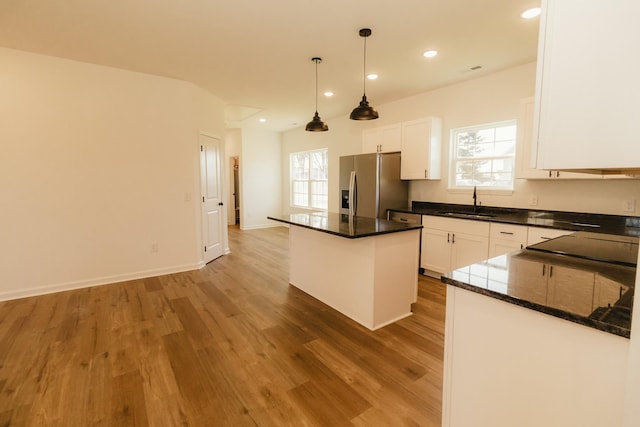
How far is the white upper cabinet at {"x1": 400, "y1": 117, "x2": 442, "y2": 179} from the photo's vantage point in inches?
172

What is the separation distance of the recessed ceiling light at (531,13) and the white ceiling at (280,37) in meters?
0.06

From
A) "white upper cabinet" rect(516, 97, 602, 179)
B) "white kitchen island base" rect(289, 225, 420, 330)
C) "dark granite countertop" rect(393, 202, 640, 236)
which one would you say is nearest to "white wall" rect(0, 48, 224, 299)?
"white kitchen island base" rect(289, 225, 420, 330)

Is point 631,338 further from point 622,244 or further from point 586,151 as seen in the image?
point 622,244

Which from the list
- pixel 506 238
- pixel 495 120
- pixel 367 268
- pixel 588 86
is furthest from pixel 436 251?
pixel 588 86

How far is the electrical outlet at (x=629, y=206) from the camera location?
2.95m

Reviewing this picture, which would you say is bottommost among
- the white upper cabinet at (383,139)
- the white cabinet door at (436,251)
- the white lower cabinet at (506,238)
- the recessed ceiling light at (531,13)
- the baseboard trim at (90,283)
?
the baseboard trim at (90,283)

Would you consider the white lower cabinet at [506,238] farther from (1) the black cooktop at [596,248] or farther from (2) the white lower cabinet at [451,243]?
(1) the black cooktop at [596,248]

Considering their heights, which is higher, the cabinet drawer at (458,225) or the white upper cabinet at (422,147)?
the white upper cabinet at (422,147)

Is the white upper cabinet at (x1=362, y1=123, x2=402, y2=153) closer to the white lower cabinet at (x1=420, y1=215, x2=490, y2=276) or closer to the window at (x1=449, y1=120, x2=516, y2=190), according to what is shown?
the window at (x1=449, y1=120, x2=516, y2=190)

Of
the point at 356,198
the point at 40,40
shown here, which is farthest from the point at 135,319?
the point at 356,198

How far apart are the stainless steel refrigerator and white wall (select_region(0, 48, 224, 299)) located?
2477 mm

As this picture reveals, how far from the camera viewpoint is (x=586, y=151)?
2.79 feet

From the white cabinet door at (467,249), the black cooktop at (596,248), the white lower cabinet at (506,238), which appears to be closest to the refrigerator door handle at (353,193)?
the white cabinet door at (467,249)

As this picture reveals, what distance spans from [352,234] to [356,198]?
2514 mm
